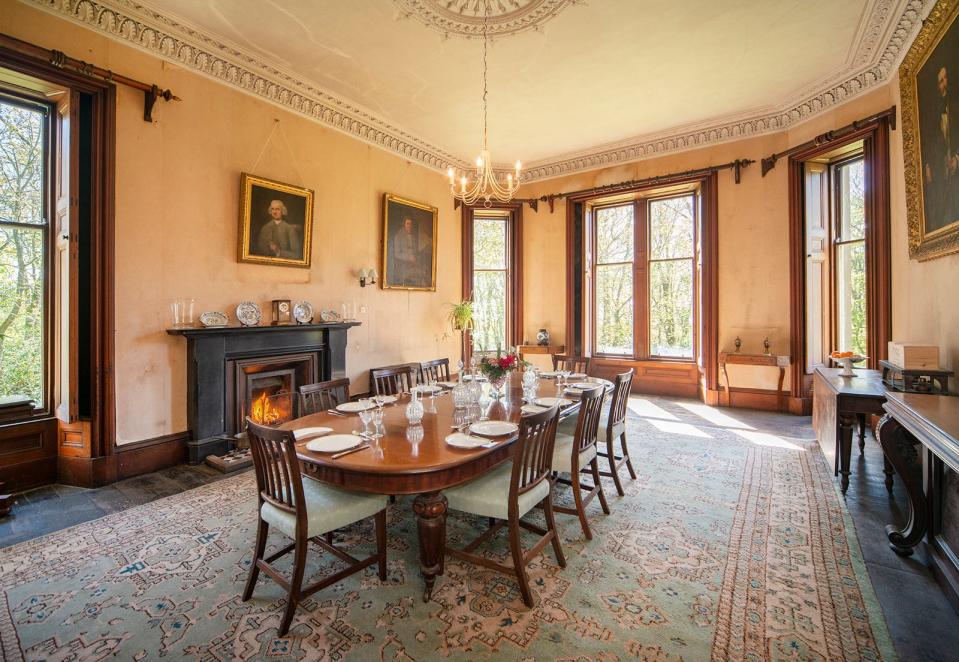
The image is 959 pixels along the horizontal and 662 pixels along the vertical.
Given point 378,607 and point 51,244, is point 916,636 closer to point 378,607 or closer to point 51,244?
point 378,607

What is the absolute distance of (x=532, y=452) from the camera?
2.21 metres

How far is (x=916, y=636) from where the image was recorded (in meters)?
1.83

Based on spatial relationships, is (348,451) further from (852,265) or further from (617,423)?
(852,265)

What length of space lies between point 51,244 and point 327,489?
3.39m

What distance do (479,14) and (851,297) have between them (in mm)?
5520

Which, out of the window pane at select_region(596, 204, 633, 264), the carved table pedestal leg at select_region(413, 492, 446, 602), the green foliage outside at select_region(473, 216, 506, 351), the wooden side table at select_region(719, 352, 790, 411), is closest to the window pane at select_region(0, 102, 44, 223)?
the carved table pedestal leg at select_region(413, 492, 446, 602)

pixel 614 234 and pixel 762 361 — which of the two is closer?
pixel 762 361

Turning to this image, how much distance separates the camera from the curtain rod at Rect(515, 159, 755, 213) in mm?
6008

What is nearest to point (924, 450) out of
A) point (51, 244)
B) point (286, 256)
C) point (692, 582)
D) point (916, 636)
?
point (916, 636)

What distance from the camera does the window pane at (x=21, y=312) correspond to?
132 inches

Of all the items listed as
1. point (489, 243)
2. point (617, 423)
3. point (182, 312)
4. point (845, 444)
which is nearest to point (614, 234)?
point (489, 243)

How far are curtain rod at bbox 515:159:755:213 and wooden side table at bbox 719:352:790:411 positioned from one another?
2.45 meters

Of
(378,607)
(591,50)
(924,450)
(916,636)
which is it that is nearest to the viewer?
(916,636)

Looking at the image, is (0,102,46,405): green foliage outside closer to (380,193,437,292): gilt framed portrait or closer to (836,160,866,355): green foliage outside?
(380,193,437,292): gilt framed portrait
